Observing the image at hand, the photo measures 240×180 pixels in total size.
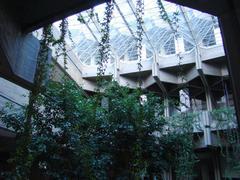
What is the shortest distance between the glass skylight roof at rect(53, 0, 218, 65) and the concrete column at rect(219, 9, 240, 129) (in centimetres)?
817

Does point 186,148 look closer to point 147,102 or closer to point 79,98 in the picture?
point 147,102

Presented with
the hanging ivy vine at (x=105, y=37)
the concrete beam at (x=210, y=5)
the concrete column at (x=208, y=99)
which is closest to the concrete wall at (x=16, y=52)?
the hanging ivy vine at (x=105, y=37)

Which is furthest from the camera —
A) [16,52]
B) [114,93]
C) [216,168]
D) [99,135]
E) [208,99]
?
[208,99]

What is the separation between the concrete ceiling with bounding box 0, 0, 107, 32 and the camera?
3123 millimetres

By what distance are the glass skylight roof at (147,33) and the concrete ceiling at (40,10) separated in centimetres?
715

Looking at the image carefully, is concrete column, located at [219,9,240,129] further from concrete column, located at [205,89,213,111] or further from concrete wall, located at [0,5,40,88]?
concrete column, located at [205,89,213,111]

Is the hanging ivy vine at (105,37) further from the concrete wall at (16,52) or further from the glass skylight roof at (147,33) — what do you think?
the glass skylight roof at (147,33)

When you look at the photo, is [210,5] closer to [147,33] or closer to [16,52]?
[16,52]

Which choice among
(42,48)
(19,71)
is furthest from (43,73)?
(19,71)

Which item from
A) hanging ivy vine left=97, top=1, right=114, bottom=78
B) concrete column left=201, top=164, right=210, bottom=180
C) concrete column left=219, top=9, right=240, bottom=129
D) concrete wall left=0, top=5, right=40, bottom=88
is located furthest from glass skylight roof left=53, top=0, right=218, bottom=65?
concrete column left=219, top=9, right=240, bottom=129

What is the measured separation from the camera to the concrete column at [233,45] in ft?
8.01

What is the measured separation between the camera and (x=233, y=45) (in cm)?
245

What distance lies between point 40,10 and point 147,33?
30.2 feet

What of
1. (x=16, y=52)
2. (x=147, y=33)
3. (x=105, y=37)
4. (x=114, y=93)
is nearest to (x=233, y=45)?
(x=105, y=37)
